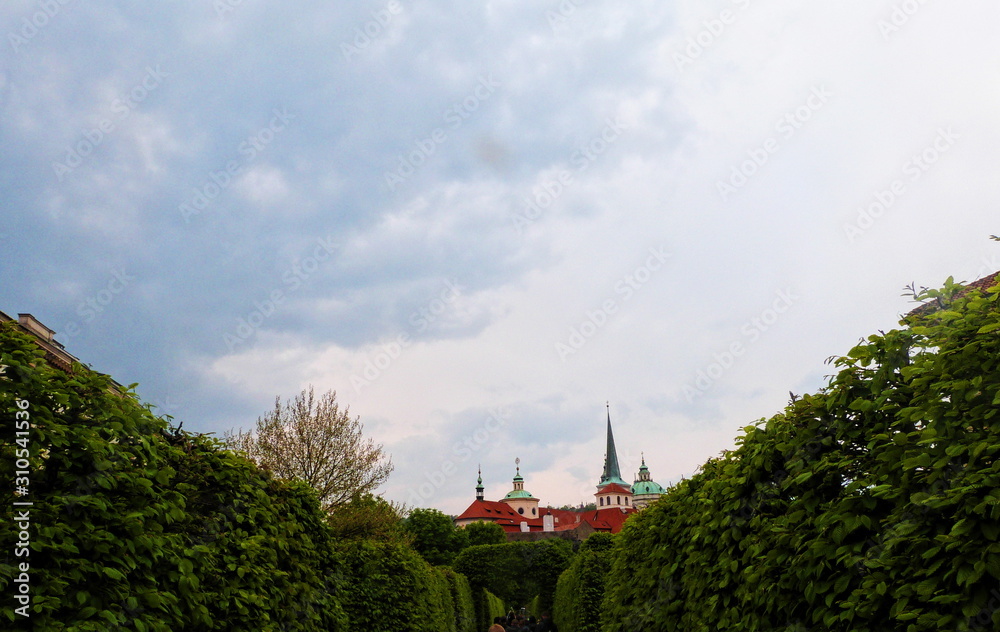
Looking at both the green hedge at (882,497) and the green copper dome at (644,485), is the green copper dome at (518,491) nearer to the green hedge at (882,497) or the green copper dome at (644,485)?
the green copper dome at (644,485)

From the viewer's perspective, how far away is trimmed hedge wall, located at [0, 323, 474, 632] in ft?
12.8

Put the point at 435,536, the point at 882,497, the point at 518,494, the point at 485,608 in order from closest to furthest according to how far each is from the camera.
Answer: the point at 882,497 < the point at 485,608 < the point at 435,536 < the point at 518,494

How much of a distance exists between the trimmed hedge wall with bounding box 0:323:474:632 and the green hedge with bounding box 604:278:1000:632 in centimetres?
429

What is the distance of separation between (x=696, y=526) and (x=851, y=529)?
3.20m

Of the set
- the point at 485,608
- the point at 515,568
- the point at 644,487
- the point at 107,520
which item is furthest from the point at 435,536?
the point at 107,520

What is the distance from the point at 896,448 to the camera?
12.0 ft

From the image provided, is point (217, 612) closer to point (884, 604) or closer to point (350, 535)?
point (884, 604)

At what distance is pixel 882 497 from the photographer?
3.72 m

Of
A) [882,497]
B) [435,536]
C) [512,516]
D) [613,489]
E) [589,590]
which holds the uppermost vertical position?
[613,489]

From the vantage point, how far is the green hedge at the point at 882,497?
3.10m

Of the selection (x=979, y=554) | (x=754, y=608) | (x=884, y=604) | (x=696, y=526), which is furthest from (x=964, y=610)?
(x=696, y=526)

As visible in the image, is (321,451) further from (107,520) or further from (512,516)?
(512,516)

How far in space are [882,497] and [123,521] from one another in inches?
186

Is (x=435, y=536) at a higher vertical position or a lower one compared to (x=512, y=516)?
lower
